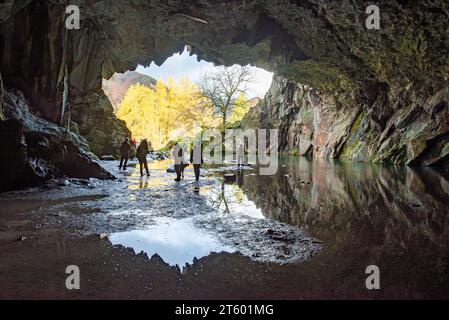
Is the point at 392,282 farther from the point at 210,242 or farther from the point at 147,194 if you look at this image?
the point at 147,194

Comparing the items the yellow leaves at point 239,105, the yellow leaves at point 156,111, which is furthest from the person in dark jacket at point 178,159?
the yellow leaves at point 156,111

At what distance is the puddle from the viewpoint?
365cm

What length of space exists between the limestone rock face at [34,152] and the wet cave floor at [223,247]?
5.16ft

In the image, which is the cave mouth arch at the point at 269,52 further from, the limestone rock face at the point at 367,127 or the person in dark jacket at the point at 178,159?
the person in dark jacket at the point at 178,159

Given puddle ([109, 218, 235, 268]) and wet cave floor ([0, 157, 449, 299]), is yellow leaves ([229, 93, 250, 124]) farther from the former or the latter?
puddle ([109, 218, 235, 268])

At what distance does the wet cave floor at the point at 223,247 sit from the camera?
2.75 m

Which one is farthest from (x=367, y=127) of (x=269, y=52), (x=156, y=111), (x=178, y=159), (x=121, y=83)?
(x=121, y=83)

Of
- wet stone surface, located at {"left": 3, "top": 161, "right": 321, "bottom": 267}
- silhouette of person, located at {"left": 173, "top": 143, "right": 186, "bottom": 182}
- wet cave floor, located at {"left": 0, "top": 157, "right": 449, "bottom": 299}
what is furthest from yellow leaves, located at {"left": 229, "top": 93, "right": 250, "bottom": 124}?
wet cave floor, located at {"left": 0, "top": 157, "right": 449, "bottom": 299}

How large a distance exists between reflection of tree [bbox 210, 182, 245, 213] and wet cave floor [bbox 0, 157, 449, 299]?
0.15 feet

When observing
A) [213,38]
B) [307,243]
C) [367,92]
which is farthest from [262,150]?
[307,243]

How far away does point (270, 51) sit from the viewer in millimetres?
Result: 21562
